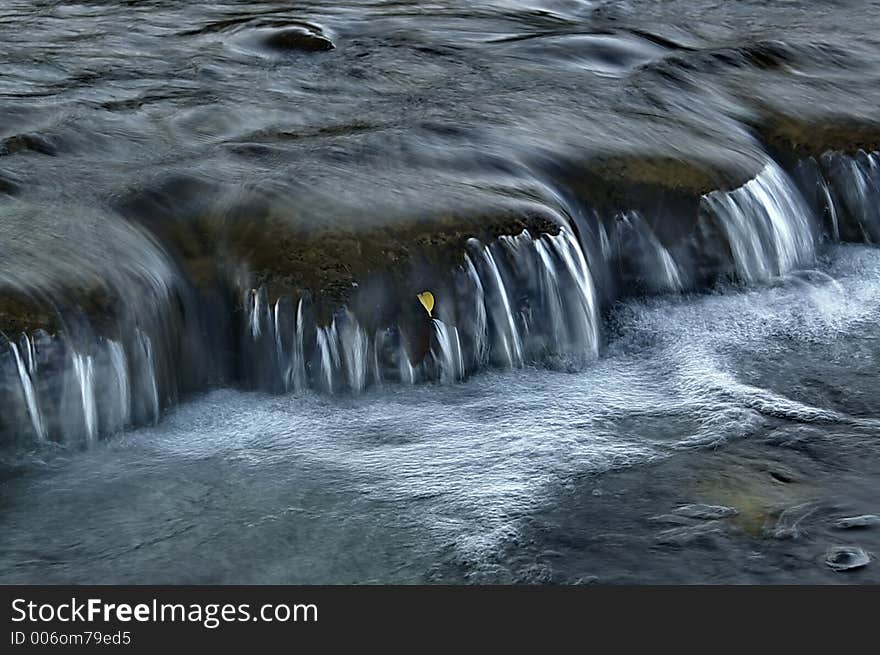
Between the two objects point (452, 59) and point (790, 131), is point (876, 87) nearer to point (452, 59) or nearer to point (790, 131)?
point (790, 131)

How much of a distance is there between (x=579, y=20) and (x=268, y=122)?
2.82 meters

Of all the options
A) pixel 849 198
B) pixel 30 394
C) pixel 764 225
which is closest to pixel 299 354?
pixel 30 394

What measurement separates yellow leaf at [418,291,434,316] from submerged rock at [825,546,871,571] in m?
1.94

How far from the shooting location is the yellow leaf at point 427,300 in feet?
20.3

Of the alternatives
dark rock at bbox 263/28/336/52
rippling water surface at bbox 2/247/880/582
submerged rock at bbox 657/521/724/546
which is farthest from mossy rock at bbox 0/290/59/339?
dark rock at bbox 263/28/336/52

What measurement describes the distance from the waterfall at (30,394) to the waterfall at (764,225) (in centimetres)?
316

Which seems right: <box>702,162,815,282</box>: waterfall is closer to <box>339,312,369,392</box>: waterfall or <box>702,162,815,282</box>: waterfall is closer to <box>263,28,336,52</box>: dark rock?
<box>339,312,369,392</box>: waterfall

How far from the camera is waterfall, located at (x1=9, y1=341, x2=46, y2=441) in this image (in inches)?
216

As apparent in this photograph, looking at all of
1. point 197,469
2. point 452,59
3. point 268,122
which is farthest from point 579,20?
point 197,469

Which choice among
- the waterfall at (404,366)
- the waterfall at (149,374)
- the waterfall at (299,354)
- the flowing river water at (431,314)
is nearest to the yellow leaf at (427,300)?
the flowing river water at (431,314)

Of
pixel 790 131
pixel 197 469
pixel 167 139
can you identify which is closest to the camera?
pixel 197 469

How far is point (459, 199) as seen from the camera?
659 centimetres

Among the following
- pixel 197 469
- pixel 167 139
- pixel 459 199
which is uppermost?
pixel 167 139

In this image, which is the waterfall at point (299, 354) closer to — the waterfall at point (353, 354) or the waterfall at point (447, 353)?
the waterfall at point (353, 354)
